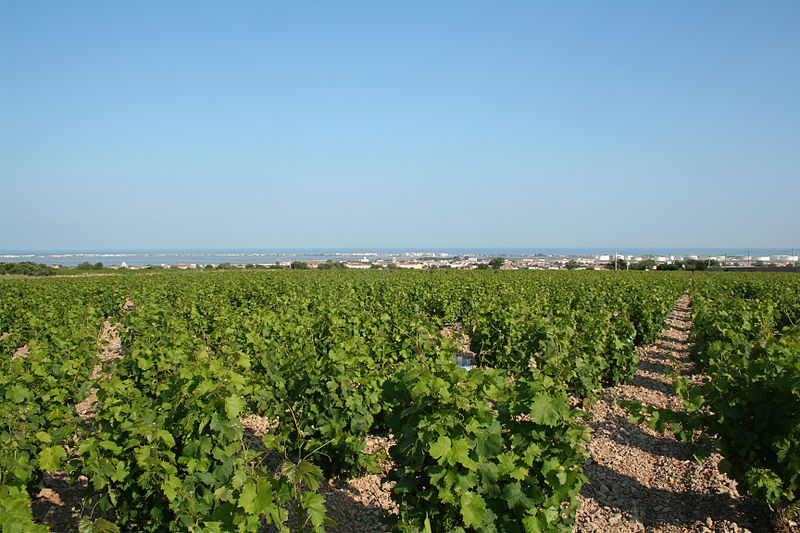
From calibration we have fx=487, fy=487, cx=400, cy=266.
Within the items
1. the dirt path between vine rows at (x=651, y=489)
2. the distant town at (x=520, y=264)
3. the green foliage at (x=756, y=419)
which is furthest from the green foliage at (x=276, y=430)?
the distant town at (x=520, y=264)

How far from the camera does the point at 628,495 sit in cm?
495

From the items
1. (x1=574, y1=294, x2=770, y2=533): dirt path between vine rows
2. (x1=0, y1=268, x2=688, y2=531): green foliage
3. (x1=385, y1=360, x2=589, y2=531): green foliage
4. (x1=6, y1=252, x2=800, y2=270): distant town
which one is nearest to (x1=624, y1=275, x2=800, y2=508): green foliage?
(x1=574, y1=294, x2=770, y2=533): dirt path between vine rows

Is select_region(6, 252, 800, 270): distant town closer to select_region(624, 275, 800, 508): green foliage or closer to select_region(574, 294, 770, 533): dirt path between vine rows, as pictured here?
select_region(574, 294, 770, 533): dirt path between vine rows

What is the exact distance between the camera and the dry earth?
4.39 m

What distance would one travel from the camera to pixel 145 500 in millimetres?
3777

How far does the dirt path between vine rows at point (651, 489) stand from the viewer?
4.38 meters

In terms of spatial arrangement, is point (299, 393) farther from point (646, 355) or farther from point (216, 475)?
point (646, 355)

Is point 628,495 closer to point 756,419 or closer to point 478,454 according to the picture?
point 756,419

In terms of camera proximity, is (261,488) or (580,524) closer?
(261,488)

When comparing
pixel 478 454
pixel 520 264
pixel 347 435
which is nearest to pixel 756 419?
pixel 478 454

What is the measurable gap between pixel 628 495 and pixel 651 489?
1.06ft

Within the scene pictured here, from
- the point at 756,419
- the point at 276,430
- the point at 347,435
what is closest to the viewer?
the point at 756,419

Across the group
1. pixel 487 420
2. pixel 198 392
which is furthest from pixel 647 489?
pixel 198 392

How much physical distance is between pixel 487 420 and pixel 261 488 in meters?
1.47
